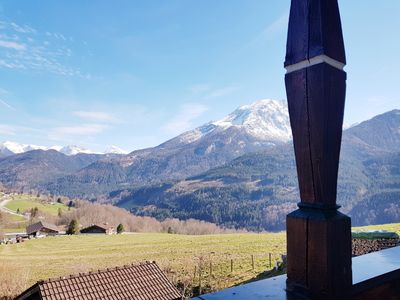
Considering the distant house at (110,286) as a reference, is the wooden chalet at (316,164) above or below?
above

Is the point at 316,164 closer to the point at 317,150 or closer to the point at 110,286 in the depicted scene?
the point at 317,150

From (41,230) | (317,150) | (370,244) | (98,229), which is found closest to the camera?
(317,150)

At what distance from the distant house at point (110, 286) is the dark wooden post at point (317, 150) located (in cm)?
1136

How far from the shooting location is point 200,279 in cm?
2136

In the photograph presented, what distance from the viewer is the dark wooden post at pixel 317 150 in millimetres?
1316

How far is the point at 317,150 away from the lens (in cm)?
135

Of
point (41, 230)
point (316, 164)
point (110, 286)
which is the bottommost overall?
point (41, 230)

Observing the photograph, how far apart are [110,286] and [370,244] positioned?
459 inches

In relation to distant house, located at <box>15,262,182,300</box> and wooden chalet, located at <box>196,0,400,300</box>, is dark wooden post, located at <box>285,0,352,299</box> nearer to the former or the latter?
wooden chalet, located at <box>196,0,400,300</box>

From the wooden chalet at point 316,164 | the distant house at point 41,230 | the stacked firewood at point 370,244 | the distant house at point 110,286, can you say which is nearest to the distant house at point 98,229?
the distant house at point 41,230

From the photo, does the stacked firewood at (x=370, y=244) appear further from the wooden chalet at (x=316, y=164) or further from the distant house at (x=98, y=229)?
the distant house at (x=98, y=229)

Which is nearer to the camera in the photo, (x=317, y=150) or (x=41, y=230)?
(x=317, y=150)

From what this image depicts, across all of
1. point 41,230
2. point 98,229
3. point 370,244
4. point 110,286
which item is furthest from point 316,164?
point 41,230

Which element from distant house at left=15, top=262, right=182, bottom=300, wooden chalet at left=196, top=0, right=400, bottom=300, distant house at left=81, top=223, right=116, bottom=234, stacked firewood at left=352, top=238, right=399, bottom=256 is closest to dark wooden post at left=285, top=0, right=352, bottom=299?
wooden chalet at left=196, top=0, right=400, bottom=300
